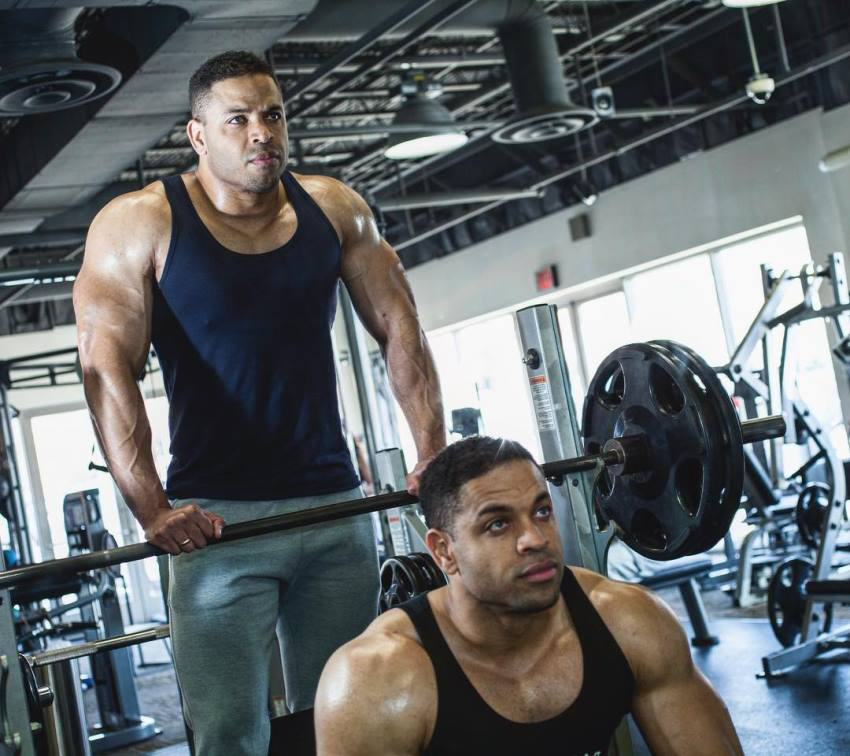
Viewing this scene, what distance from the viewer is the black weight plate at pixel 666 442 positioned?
1.84m

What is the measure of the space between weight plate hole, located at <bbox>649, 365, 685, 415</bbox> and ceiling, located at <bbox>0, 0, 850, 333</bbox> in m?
2.73

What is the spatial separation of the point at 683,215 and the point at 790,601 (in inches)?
165

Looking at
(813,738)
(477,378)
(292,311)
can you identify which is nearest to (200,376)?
(292,311)

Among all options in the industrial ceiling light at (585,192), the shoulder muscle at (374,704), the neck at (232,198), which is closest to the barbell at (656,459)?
the shoulder muscle at (374,704)

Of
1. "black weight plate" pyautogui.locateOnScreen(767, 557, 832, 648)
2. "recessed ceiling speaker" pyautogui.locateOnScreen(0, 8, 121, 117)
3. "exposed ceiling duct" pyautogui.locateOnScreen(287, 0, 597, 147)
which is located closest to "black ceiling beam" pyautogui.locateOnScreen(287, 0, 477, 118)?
"exposed ceiling duct" pyautogui.locateOnScreen(287, 0, 597, 147)

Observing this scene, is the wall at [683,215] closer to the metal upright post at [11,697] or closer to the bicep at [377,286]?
the bicep at [377,286]

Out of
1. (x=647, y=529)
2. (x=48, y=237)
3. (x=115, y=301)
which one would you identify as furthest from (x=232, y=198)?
(x=48, y=237)

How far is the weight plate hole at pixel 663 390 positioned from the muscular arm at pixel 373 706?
27.5 inches

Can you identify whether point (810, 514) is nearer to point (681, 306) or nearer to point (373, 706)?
point (681, 306)

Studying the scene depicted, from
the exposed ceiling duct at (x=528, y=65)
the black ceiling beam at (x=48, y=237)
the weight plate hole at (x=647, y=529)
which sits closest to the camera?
the weight plate hole at (x=647, y=529)

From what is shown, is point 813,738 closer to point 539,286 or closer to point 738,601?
point 738,601

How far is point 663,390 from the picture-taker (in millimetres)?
1992

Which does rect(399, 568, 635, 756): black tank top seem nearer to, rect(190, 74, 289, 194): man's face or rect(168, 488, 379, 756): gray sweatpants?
rect(168, 488, 379, 756): gray sweatpants

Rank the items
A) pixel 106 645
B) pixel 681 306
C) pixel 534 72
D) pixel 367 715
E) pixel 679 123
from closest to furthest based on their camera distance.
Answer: pixel 367 715 < pixel 106 645 < pixel 534 72 < pixel 679 123 < pixel 681 306
